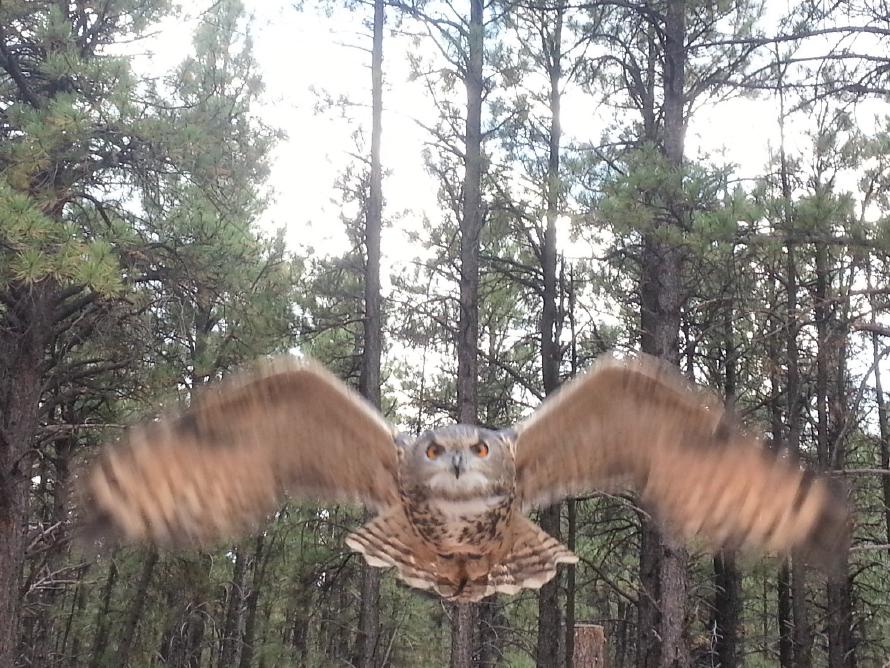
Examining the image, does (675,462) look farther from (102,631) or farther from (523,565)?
(102,631)

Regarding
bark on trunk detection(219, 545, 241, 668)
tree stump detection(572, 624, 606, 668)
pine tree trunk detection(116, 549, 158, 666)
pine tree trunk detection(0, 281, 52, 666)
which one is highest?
pine tree trunk detection(0, 281, 52, 666)

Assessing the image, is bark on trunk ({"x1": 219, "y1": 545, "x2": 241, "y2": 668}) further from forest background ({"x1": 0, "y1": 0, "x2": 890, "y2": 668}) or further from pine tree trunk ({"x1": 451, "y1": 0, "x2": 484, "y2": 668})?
pine tree trunk ({"x1": 451, "y1": 0, "x2": 484, "y2": 668})

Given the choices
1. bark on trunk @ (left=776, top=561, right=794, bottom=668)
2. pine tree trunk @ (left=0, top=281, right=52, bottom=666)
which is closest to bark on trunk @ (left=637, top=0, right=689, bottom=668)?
pine tree trunk @ (left=0, top=281, right=52, bottom=666)

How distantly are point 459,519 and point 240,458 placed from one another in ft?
3.64

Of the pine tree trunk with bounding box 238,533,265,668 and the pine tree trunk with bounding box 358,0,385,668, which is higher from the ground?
the pine tree trunk with bounding box 358,0,385,668

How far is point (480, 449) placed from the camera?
3338 mm

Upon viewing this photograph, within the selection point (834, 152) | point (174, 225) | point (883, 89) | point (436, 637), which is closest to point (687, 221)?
point (883, 89)

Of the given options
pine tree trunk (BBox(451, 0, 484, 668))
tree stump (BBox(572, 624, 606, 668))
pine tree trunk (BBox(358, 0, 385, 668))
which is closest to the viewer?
tree stump (BBox(572, 624, 606, 668))

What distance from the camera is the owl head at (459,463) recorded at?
3.28 meters

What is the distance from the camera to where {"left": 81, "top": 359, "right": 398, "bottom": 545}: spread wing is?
323 centimetres

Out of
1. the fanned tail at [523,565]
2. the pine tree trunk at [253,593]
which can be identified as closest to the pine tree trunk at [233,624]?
the pine tree trunk at [253,593]

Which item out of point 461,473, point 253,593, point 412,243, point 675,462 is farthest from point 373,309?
point 253,593

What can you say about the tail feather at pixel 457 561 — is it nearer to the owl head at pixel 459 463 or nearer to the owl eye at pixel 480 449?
the owl head at pixel 459 463

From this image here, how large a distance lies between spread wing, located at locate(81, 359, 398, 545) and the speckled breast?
1.44 ft
